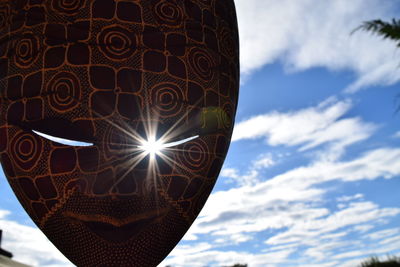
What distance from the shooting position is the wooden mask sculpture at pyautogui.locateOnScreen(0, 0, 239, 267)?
475cm

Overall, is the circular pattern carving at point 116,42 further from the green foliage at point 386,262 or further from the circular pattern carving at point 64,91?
the green foliage at point 386,262

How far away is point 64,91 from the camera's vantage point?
4.82m

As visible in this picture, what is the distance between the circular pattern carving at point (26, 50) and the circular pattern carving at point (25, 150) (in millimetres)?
740

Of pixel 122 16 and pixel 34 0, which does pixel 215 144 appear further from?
pixel 34 0

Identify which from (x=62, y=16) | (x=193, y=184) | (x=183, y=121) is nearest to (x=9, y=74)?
(x=62, y=16)

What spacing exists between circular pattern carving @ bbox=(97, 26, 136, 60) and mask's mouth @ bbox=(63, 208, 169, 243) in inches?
61.7

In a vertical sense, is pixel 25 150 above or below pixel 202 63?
below

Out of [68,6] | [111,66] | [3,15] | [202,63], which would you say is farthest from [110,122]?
[3,15]

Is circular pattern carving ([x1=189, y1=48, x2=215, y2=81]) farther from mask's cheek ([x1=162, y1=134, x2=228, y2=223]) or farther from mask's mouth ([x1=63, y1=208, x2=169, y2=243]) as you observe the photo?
mask's mouth ([x1=63, y1=208, x2=169, y2=243])

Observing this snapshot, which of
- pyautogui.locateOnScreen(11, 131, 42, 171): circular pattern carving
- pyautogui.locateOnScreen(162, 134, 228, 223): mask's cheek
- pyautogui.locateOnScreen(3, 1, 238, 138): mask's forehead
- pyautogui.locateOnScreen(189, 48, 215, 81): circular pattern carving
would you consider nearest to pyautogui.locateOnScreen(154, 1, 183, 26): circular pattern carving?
pyautogui.locateOnScreen(3, 1, 238, 138): mask's forehead

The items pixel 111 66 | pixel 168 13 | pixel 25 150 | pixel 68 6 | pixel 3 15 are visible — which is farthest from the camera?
pixel 3 15

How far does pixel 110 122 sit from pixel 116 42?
82 cm

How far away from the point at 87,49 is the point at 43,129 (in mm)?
898

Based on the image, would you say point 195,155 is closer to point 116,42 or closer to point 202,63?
point 202,63
